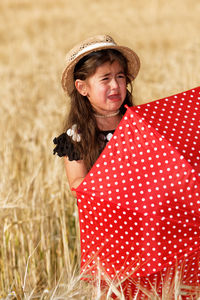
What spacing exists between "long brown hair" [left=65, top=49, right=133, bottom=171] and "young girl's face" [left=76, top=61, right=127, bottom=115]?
20 millimetres

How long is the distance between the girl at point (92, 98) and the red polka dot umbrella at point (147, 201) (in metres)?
0.23

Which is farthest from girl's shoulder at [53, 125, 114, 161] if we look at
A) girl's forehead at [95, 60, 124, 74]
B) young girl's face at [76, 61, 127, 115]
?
girl's forehead at [95, 60, 124, 74]

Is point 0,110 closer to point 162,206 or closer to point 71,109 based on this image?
point 71,109

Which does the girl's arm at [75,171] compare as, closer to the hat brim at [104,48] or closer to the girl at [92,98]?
the girl at [92,98]

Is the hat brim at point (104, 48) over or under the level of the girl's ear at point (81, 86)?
over

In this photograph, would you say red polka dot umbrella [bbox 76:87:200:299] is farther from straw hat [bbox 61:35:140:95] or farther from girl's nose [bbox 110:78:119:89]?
straw hat [bbox 61:35:140:95]

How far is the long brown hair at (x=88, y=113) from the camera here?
72.5 inches

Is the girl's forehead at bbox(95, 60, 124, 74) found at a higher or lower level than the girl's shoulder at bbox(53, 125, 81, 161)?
higher

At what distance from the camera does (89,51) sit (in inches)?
72.1

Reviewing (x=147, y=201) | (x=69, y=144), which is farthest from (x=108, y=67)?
(x=147, y=201)

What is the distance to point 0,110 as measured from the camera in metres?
4.43

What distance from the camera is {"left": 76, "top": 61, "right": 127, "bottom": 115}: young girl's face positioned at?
5.99 ft

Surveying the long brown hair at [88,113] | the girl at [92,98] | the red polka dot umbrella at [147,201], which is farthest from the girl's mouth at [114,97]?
the red polka dot umbrella at [147,201]

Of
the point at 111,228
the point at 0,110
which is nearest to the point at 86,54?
the point at 111,228
